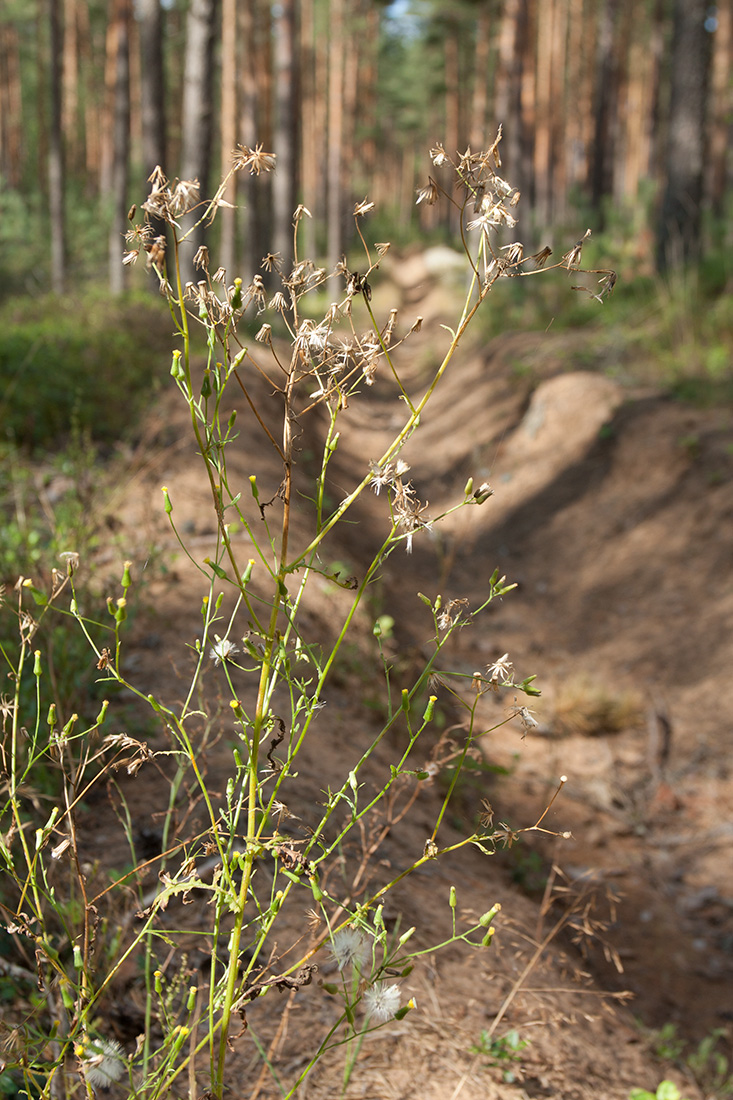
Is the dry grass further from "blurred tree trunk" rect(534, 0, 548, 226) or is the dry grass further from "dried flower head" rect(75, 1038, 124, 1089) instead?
"blurred tree trunk" rect(534, 0, 548, 226)

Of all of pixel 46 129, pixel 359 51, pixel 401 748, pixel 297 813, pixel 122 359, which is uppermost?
pixel 359 51

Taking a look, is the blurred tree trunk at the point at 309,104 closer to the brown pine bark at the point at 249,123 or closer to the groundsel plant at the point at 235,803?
the brown pine bark at the point at 249,123

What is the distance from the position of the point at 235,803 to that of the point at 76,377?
5.28 metres

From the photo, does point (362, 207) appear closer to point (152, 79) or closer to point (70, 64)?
point (152, 79)

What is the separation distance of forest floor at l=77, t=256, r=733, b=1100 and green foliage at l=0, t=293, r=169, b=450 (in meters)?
0.43

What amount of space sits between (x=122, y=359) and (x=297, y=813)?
512 centimetres

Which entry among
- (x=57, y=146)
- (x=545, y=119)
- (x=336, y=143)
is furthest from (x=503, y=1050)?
(x=545, y=119)

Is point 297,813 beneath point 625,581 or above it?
above

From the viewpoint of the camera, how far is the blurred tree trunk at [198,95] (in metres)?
9.14

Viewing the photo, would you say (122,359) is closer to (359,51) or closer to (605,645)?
(605,645)

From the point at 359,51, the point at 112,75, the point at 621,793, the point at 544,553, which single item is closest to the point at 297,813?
the point at 621,793

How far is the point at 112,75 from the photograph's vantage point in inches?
888

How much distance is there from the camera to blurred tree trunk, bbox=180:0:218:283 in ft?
30.0

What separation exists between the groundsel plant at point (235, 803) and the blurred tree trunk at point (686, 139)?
26.9ft
